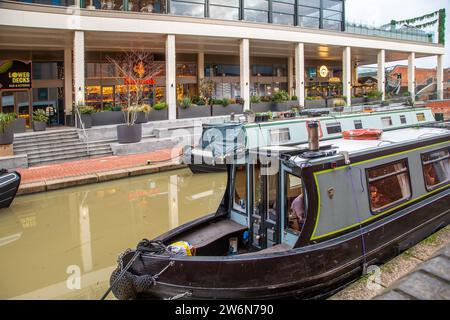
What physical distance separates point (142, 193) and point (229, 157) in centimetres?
523

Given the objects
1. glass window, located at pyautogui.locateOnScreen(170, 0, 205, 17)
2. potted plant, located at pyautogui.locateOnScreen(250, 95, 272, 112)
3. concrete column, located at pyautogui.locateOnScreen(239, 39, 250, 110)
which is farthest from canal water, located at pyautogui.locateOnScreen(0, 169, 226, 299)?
potted plant, located at pyautogui.locateOnScreen(250, 95, 272, 112)

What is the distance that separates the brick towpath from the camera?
1142cm

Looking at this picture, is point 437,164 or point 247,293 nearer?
point 247,293

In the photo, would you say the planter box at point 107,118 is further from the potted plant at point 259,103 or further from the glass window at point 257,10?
the glass window at point 257,10

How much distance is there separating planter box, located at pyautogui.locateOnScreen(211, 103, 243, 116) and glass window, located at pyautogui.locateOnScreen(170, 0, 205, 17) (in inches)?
179

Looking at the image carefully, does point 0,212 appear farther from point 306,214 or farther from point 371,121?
point 371,121

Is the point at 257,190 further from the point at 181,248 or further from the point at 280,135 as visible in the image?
the point at 280,135

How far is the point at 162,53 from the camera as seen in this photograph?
73.4 ft

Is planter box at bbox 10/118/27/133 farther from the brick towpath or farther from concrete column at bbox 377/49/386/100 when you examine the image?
concrete column at bbox 377/49/386/100

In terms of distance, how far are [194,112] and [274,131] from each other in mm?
10714

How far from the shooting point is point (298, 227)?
15.7 ft

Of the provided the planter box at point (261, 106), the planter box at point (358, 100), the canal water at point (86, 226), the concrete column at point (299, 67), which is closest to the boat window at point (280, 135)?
the canal water at point (86, 226)

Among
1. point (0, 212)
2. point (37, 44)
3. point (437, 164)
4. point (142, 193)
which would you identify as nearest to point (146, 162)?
point (142, 193)

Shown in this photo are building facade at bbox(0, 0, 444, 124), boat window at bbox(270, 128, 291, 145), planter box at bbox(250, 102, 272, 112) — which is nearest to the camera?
boat window at bbox(270, 128, 291, 145)
